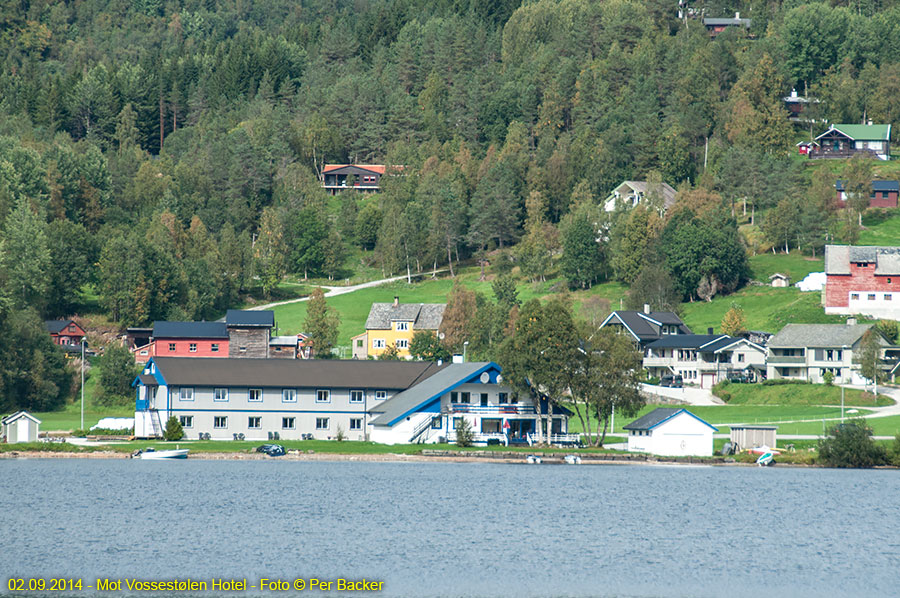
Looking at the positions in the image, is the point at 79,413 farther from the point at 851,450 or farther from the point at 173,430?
the point at 851,450

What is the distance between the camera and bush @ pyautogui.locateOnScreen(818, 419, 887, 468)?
77.4 meters

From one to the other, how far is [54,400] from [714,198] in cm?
7460

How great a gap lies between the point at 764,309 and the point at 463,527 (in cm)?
7987

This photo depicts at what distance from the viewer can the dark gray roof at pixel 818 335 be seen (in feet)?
361

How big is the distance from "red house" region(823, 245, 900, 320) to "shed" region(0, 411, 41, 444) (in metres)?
71.6

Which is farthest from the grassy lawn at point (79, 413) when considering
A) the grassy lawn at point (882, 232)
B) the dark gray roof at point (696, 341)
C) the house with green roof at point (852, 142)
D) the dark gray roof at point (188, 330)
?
the house with green roof at point (852, 142)

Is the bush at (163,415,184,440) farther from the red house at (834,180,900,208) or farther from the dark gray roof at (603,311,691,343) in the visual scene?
the red house at (834,180,900,208)

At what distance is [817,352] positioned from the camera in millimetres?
110312

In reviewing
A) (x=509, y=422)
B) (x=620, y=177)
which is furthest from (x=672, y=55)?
(x=509, y=422)

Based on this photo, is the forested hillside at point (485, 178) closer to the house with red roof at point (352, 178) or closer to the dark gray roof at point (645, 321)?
the house with red roof at point (352, 178)

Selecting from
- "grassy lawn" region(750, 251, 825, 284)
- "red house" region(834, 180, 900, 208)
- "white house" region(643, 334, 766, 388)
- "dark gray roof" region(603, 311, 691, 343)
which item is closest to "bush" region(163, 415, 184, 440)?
"dark gray roof" region(603, 311, 691, 343)

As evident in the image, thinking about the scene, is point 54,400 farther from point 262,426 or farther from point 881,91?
point 881,91

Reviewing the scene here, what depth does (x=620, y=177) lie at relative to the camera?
165 m

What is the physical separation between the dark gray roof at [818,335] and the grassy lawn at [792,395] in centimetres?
619
